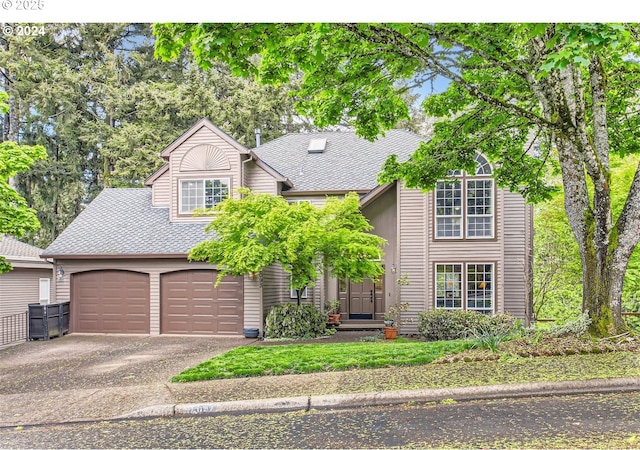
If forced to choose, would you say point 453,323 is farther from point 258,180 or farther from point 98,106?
point 98,106

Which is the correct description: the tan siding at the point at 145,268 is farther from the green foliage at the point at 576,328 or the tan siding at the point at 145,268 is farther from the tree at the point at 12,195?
the green foliage at the point at 576,328

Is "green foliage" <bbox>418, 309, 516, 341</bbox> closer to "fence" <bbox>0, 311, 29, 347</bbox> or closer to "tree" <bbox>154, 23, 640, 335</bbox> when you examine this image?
"tree" <bbox>154, 23, 640, 335</bbox>

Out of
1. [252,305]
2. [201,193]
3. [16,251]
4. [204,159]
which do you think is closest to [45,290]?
[16,251]

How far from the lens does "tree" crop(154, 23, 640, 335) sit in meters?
5.43

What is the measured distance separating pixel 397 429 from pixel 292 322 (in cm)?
783

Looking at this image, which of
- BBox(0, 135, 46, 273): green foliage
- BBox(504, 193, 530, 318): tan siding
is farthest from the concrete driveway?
BBox(504, 193, 530, 318): tan siding

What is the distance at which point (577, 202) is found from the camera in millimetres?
7305

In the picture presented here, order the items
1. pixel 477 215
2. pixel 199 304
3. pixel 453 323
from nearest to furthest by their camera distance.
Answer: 1. pixel 453 323
2. pixel 477 215
3. pixel 199 304

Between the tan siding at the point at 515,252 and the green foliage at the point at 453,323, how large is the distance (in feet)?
3.92

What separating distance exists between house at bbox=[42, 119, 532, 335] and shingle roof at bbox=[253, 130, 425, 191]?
130 millimetres

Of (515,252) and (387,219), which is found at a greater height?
(387,219)

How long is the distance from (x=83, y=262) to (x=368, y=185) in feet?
27.8

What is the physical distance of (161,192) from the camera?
15.6 meters

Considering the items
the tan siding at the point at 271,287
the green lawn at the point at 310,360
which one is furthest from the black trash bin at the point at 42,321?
the green lawn at the point at 310,360
